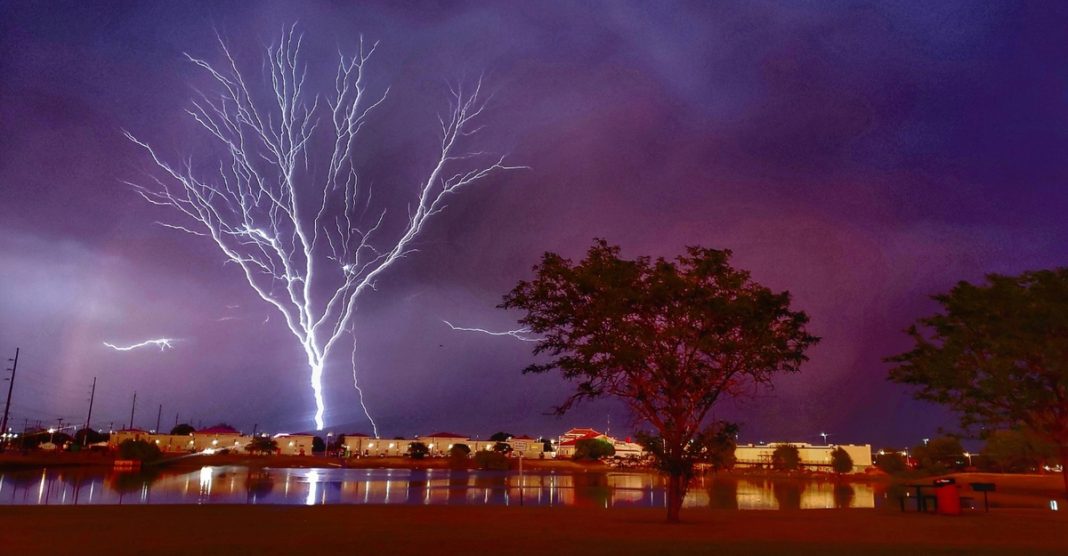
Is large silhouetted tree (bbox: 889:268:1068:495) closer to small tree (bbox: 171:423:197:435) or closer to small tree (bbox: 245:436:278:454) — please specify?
small tree (bbox: 245:436:278:454)

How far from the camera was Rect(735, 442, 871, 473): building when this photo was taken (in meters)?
124

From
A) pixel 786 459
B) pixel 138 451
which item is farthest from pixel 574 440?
pixel 138 451

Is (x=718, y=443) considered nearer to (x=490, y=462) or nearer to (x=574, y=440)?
(x=490, y=462)

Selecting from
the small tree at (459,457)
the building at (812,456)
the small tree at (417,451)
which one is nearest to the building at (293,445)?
the small tree at (417,451)

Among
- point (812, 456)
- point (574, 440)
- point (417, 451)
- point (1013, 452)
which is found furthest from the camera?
point (574, 440)

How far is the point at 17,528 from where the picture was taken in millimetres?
15227

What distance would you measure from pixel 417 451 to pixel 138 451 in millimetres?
59469

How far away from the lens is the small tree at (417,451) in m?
128

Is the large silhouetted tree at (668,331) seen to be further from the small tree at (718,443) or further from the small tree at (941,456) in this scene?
the small tree at (941,456)

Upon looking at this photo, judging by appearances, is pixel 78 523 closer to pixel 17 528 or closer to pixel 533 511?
pixel 17 528

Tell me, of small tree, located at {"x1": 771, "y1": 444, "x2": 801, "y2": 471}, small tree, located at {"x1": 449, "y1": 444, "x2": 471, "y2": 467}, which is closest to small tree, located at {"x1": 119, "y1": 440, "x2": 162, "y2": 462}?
small tree, located at {"x1": 449, "y1": 444, "x2": 471, "y2": 467}

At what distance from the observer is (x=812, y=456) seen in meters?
139

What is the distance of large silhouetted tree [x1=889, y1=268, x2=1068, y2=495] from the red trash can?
7394 millimetres

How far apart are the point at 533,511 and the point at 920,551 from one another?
1247 cm
